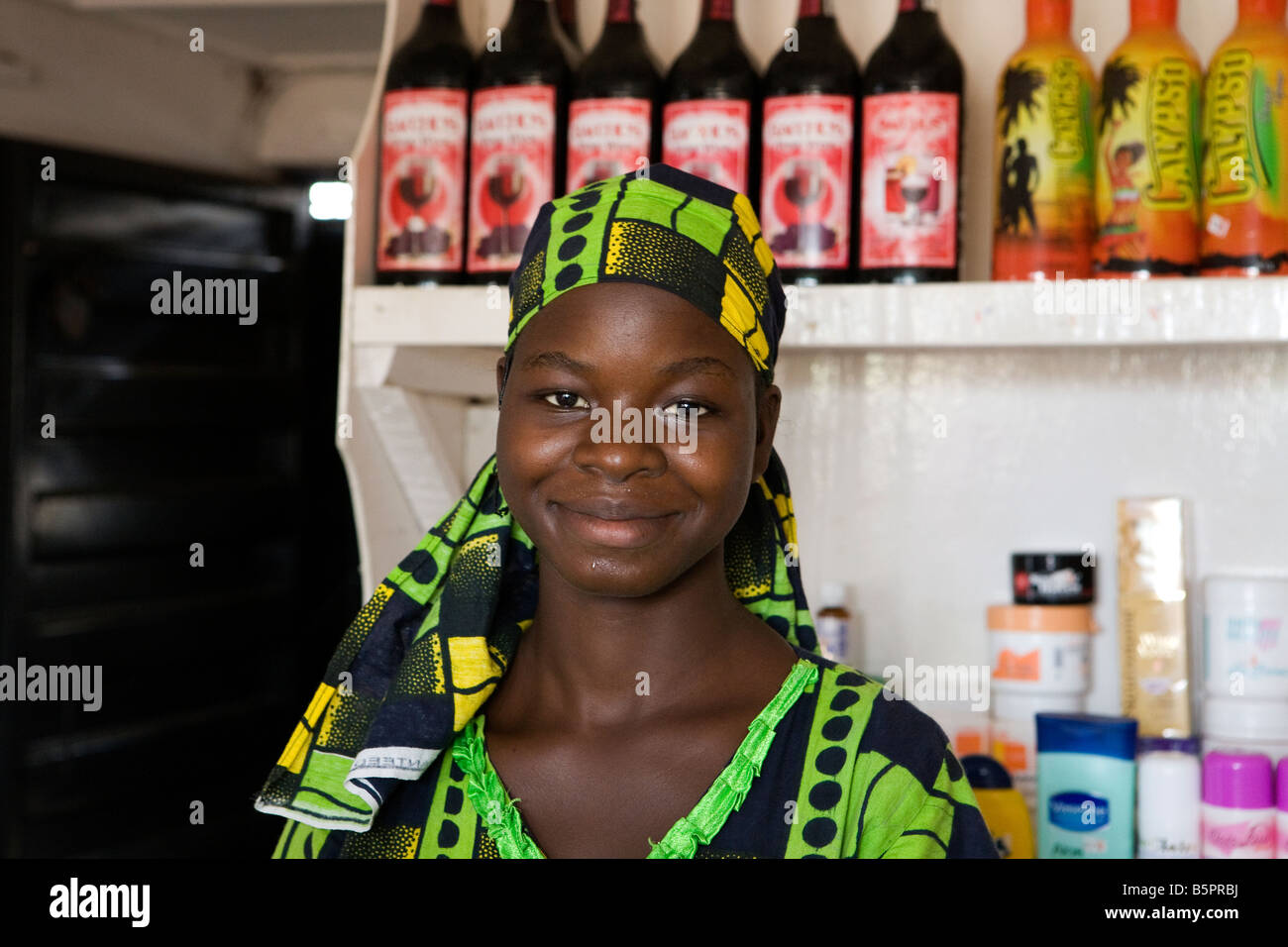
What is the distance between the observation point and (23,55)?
169cm

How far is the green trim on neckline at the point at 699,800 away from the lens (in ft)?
2.10

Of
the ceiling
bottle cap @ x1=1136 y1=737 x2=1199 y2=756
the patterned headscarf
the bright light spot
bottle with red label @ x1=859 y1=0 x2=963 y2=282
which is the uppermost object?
the ceiling

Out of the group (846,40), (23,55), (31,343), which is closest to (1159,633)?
(846,40)

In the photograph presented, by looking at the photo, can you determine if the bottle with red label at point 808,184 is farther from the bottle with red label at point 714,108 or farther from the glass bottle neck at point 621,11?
the glass bottle neck at point 621,11

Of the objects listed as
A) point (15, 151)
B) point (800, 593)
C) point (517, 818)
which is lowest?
point (517, 818)

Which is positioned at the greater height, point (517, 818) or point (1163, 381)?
point (1163, 381)

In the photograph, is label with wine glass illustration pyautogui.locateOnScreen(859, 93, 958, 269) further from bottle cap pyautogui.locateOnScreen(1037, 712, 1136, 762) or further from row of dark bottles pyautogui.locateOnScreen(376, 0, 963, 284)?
bottle cap pyautogui.locateOnScreen(1037, 712, 1136, 762)

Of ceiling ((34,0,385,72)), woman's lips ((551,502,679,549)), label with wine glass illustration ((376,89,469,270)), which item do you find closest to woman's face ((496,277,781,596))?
woman's lips ((551,502,679,549))

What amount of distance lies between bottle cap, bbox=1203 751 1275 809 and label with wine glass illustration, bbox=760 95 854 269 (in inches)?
19.1

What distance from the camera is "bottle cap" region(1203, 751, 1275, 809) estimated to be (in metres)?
0.98

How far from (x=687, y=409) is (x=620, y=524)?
0.07 metres

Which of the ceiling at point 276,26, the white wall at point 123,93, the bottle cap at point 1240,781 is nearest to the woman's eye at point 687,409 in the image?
the bottle cap at point 1240,781
